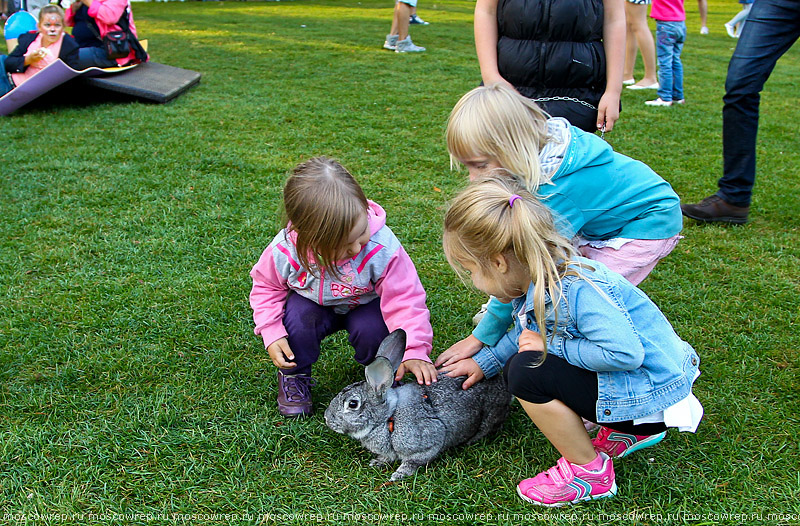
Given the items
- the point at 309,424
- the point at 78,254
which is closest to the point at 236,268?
the point at 78,254

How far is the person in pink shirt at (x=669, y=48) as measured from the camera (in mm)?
6992

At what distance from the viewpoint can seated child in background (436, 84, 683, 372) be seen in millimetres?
2238

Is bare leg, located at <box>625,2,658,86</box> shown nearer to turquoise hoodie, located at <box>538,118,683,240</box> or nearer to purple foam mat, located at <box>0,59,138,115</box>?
turquoise hoodie, located at <box>538,118,683,240</box>

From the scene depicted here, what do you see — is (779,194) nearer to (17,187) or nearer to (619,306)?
(619,306)

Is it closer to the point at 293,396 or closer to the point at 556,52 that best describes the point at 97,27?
the point at 556,52

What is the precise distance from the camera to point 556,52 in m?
2.95

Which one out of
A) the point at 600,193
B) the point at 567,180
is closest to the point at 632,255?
the point at 600,193

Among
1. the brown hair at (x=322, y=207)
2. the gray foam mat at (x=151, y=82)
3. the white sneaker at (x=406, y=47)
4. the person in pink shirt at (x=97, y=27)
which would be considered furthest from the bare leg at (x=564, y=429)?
the white sneaker at (x=406, y=47)

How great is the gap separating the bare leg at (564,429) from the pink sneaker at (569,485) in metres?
0.04

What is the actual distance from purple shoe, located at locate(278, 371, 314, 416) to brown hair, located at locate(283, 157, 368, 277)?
0.51 meters

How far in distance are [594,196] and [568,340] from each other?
0.63 m

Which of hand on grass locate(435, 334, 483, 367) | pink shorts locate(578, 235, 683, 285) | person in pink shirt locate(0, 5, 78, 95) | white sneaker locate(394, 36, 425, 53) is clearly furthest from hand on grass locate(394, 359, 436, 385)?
white sneaker locate(394, 36, 425, 53)

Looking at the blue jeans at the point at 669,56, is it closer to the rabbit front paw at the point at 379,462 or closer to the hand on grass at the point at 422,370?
the hand on grass at the point at 422,370

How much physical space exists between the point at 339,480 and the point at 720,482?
1.26 m
